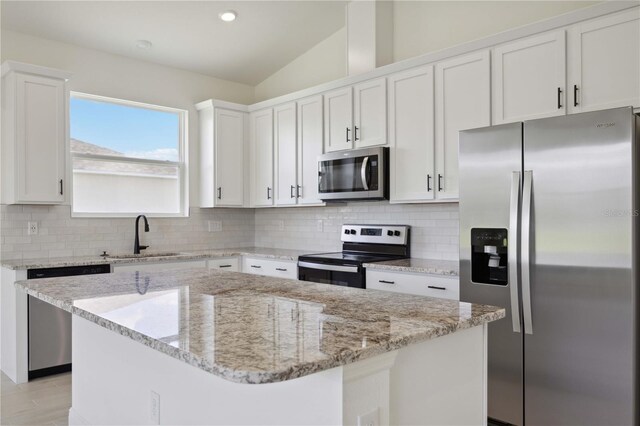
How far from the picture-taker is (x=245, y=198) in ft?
17.1

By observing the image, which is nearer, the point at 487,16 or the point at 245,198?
the point at 487,16

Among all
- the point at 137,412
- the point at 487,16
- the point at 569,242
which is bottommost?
the point at 137,412

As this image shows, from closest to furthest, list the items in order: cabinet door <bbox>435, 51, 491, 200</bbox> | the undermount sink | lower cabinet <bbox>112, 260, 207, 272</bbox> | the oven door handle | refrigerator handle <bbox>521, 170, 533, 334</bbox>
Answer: refrigerator handle <bbox>521, 170, 533, 334</bbox>, cabinet door <bbox>435, 51, 491, 200</bbox>, the oven door handle, lower cabinet <bbox>112, 260, 207, 272</bbox>, the undermount sink

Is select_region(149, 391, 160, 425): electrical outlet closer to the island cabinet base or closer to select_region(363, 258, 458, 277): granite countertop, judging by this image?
the island cabinet base

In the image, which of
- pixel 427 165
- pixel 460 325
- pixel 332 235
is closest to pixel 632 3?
pixel 427 165

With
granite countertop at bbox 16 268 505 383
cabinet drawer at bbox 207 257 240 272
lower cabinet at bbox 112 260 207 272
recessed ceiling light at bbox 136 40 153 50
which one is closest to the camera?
granite countertop at bbox 16 268 505 383

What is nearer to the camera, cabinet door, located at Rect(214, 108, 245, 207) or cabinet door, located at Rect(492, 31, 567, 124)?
cabinet door, located at Rect(492, 31, 567, 124)

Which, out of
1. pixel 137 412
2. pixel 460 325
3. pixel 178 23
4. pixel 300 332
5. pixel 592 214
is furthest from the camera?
pixel 178 23

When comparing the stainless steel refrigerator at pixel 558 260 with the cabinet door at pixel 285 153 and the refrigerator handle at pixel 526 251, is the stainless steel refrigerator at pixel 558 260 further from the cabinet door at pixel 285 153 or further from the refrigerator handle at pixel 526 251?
the cabinet door at pixel 285 153

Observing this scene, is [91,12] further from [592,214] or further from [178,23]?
[592,214]

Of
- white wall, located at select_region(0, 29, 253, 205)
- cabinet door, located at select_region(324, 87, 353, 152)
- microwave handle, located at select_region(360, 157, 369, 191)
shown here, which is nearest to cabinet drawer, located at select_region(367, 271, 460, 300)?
microwave handle, located at select_region(360, 157, 369, 191)

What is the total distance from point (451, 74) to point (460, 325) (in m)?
2.47

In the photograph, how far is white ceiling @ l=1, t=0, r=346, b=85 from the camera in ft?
13.0

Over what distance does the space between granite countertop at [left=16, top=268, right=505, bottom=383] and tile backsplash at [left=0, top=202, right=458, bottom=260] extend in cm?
188
